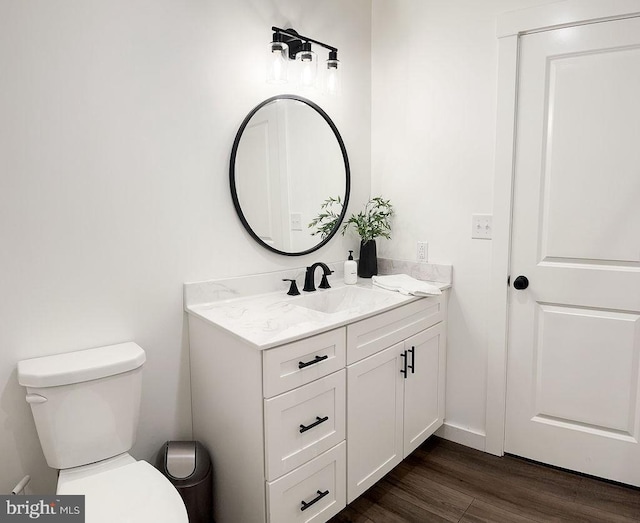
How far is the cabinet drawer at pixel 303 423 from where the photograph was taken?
146 centimetres

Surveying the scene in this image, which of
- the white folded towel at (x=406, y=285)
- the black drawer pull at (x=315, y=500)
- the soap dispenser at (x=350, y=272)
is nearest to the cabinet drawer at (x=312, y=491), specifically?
the black drawer pull at (x=315, y=500)

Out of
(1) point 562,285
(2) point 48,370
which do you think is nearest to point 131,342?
(2) point 48,370

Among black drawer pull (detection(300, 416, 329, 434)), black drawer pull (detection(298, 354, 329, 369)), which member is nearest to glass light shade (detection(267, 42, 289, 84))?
black drawer pull (detection(298, 354, 329, 369))

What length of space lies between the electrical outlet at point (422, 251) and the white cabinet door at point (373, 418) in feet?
2.12

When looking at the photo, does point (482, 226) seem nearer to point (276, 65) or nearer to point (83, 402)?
point (276, 65)

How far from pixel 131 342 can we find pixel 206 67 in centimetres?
118

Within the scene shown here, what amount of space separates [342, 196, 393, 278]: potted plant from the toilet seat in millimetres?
1540

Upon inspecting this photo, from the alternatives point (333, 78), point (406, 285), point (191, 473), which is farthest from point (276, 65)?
point (191, 473)

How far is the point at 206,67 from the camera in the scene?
1854 millimetres

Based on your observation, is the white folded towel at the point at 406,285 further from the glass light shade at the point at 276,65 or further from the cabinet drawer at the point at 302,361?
the glass light shade at the point at 276,65

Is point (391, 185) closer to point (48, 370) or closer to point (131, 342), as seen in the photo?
point (131, 342)

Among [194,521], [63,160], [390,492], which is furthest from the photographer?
[390,492]

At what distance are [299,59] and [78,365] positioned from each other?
1675mm

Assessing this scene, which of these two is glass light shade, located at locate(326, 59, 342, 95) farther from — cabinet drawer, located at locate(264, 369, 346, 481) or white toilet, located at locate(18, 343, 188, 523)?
white toilet, located at locate(18, 343, 188, 523)
